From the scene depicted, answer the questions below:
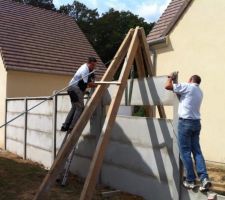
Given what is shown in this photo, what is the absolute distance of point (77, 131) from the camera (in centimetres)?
733

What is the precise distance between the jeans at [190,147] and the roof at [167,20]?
276 inches

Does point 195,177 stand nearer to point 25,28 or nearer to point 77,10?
point 25,28

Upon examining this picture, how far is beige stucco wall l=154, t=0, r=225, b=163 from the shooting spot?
35.3 ft

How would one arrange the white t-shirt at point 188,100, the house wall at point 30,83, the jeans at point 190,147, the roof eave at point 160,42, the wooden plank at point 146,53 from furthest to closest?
the house wall at point 30,83 → the roof eave at point 160,42 → the wooden plank at point 146,53 → the white t-shirt at point 188,100 → the jeans at point 190,147

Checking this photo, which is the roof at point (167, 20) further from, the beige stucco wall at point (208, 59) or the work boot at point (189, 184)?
the work boot at point (189, 184)

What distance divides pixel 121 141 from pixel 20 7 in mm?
14992

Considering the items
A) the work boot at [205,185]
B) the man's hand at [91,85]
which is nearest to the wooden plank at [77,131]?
the man's hand at [91,85]

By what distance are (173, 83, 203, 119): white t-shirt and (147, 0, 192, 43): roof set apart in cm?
677

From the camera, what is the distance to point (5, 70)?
15484 millimetres

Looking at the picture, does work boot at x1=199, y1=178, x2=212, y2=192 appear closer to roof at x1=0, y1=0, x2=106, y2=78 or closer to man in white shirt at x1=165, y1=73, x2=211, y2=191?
man in white shirt at x1=165, y1=73, x2=211, y2=191

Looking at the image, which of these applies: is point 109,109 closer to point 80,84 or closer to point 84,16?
point 80,84

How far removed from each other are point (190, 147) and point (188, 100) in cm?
68

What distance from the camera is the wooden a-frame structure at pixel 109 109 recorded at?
253 inches

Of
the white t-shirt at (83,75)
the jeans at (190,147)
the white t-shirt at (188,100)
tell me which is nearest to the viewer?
the jeans at (190,147)
